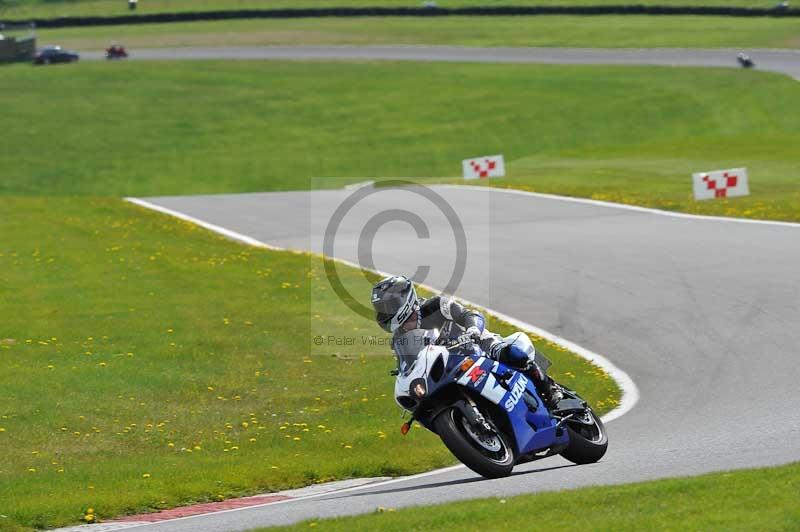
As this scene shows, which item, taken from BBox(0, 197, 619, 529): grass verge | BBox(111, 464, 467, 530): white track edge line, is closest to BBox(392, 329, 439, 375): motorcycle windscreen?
BBox(111, 464, 467, 530): white track edge line

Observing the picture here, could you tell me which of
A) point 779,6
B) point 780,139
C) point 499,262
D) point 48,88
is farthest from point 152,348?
point 779,6

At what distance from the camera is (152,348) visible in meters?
18.5

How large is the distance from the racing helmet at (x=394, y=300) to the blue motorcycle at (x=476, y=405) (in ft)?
0.65

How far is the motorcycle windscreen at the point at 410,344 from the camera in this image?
1091 cm

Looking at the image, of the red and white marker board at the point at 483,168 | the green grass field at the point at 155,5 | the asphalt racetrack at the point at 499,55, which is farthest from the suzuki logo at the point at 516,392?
the green grass field at the point at 155,5

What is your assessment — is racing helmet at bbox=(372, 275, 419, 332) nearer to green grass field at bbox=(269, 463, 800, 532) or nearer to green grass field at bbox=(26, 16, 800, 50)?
green grass field at bbox=(269, 463, 800, 532)

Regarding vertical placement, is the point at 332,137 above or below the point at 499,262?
above

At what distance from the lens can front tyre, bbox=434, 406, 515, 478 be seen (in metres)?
10.6

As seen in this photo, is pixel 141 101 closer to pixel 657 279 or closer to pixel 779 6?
pixel 779 6

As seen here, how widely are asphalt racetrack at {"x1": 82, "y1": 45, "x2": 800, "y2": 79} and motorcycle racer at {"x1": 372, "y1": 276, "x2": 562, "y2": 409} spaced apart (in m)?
47.2

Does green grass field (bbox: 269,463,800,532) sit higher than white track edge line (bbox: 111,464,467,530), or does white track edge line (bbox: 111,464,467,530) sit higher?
green grass field (bbox: 269,463,800,532)

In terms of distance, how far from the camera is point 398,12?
7956 cm

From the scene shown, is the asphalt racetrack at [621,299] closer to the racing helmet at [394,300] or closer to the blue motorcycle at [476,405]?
the blue motorcycle at [476,405]

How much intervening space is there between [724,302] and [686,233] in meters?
6.61
